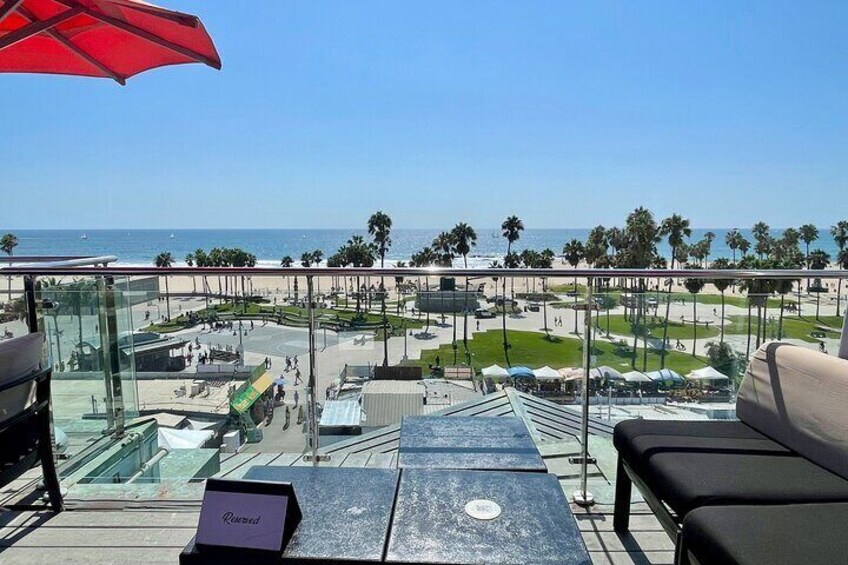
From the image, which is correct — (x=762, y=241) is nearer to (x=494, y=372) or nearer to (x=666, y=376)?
(x=494, y=372)

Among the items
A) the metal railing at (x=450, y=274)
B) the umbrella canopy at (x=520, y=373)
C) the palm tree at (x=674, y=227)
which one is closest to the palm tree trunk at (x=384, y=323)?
the metal railing at (x=450, y=274)

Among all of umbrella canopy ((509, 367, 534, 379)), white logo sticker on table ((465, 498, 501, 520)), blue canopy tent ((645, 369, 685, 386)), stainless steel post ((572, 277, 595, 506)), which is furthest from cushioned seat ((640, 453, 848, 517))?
umbrella canopy ((509, 367, 534, 379))

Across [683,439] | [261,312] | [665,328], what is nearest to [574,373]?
[665,328]

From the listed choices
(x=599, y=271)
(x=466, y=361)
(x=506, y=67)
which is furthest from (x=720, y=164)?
(x=599, y=271)

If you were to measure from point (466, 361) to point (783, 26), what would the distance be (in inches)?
472

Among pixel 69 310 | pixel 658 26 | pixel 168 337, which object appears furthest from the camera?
pixel 658 26

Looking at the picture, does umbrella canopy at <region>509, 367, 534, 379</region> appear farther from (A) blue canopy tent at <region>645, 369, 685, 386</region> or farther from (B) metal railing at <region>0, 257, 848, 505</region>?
(B) metal railing at <region>0, 257, 848, 505</region>

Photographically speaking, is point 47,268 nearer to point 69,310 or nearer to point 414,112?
point 69,310

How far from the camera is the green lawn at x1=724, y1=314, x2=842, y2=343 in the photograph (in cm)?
228

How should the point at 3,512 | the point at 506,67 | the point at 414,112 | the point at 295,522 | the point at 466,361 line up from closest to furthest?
the point at 295,522
the point at 3,512
the point at 466,361
the point at 506,67
the point at 414,112

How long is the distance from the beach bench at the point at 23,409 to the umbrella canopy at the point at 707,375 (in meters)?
3.57

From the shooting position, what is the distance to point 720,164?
212 feet

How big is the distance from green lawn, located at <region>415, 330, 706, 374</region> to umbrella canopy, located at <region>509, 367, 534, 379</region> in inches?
4.7

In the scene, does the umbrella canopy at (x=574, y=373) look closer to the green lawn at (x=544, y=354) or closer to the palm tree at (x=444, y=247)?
the green lawn at (x=544, y=354)
